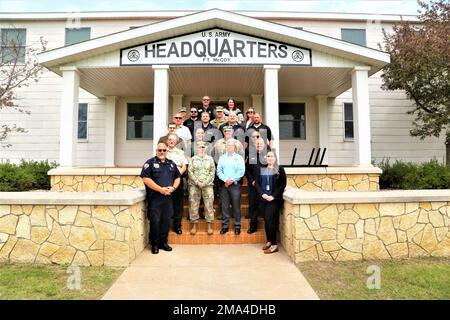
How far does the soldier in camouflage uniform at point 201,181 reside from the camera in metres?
5.00

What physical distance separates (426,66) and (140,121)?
349 inches

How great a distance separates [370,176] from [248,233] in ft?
12.2

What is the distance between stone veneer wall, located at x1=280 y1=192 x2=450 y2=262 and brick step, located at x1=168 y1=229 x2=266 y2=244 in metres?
0.75

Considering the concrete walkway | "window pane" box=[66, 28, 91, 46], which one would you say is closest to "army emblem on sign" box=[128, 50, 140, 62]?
"window pane" box=[66, 28, 91, 46]

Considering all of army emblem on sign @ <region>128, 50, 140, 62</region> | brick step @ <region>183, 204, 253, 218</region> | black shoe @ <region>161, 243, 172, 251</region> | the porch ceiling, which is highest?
army emblem on sign @ <region>128, 50, 140, 62</region>

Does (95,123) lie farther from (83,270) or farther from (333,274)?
(333,274)

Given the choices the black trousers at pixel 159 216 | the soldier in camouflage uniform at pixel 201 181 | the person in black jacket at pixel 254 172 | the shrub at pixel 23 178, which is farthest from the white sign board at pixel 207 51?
the black trousers at pixel 159 216

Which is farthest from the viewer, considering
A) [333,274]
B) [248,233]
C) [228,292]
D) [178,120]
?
[178,120]

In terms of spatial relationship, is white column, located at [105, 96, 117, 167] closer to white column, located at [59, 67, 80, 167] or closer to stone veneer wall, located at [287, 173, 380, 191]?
white column, located at [59, 67, 80, 167]

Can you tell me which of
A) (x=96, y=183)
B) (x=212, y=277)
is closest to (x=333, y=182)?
(x=212, y=277)

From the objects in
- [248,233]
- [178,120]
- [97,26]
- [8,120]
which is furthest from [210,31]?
[8,120]

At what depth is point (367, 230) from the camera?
434 cm

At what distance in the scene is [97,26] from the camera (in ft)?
36.5

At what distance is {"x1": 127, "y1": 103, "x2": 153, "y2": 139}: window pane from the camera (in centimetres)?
1083
